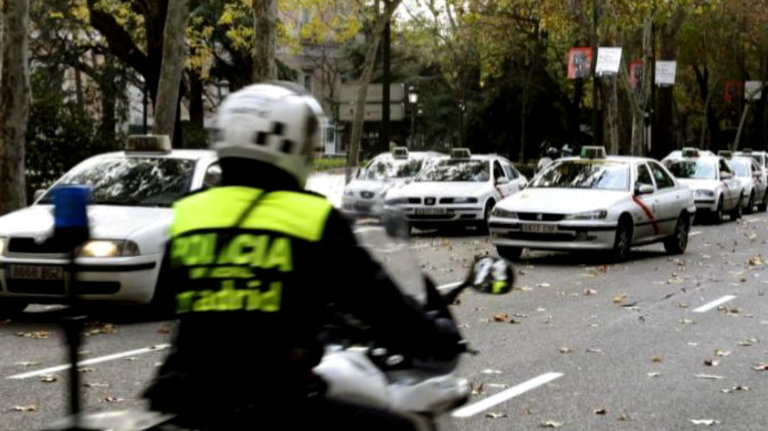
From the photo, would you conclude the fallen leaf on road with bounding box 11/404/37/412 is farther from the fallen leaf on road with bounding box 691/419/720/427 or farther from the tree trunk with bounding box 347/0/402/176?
the tree trunk with bounding box 347/0/402/176

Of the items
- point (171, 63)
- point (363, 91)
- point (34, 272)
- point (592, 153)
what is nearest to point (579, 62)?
point (363, 91)

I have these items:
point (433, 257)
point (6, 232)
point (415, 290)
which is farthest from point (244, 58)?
point (415, 290)

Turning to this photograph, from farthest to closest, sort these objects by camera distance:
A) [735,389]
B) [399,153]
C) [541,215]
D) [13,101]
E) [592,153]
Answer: [399,153]
[592,153]
[13,101]
[541,215]
[735,389]

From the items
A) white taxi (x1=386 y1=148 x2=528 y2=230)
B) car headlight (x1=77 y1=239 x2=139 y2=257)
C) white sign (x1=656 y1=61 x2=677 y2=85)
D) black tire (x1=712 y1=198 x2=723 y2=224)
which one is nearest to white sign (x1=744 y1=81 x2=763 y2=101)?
white sign (x1=656 y1=61 x2=677 y2=85)

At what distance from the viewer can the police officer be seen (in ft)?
10.9

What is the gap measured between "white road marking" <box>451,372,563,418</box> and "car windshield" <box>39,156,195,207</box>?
4727mm

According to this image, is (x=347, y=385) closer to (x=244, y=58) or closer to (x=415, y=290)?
(x=415, y=290)

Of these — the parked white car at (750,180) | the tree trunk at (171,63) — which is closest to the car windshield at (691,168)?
the parked white car at (750,180)

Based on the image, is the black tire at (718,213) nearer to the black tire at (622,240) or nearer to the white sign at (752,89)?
the black tire at (622,240)

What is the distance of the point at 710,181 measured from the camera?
32438 mm

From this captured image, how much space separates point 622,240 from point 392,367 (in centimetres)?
1623

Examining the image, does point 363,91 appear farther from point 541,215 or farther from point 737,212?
point 541,215

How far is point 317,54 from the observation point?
89.6 meters

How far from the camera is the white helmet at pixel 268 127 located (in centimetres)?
352
